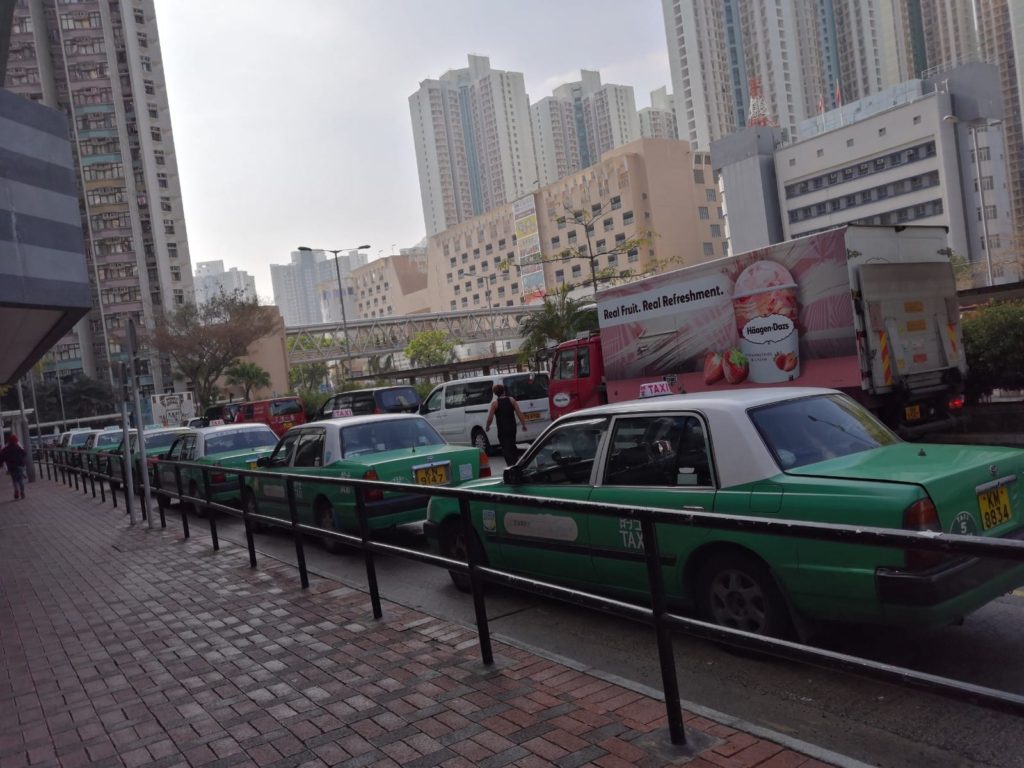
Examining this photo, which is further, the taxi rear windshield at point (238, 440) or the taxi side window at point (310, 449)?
the taxi rear windshield at point (238, 440)

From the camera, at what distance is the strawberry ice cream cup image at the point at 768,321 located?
13.2 m

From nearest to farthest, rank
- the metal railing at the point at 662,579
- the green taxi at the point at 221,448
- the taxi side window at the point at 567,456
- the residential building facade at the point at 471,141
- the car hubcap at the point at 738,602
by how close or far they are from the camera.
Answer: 1. the metal railing at the point at 662,579
2. the car hubcap at the point at 738,602
3. the taxi side window at the point at 567,456
4. the green taxi at the point at 221,448
5. the residential building facade at the point at 471,141

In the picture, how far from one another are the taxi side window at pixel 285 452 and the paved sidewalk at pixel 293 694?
2945 mm

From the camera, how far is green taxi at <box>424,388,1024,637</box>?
4.08m

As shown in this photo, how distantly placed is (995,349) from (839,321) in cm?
303

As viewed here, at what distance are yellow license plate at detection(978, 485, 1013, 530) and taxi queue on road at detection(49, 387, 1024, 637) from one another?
10 mm

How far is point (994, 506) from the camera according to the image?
4.48m

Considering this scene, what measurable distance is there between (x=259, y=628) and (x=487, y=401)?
13909mm

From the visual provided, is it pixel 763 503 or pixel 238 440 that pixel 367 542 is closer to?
pixel 763 503

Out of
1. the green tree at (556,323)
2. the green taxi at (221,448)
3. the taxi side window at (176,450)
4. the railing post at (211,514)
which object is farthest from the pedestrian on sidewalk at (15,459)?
the green tree at (556,323)

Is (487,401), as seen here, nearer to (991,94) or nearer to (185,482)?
(185,482)

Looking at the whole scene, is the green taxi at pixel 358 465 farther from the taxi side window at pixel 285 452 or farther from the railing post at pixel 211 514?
the railing post at pixel 211 514

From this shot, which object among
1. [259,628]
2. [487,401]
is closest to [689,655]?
[259,628]

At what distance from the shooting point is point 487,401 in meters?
20.0
